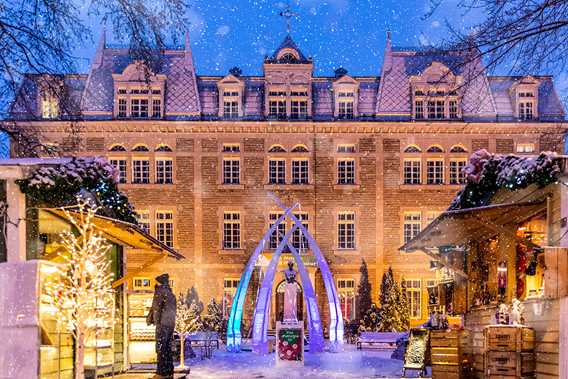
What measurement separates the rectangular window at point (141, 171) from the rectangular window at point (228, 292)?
5256 mm

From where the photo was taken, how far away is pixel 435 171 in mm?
33812

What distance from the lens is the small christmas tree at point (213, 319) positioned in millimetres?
30750

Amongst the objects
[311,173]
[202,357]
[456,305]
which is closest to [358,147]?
[311,173]

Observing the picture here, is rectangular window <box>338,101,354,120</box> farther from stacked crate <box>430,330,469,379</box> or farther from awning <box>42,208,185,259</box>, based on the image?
stacked crate <box>430,330,469,379</box>

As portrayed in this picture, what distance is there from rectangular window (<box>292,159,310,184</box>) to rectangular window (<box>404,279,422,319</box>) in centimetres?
590

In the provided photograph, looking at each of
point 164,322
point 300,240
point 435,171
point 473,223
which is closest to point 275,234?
point 300,240

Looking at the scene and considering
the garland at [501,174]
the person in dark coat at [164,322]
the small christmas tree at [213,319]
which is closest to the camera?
the garland at [501,174]

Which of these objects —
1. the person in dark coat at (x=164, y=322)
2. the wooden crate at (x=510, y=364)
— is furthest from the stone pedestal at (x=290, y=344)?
the wooden crate at (x=510, y=364)

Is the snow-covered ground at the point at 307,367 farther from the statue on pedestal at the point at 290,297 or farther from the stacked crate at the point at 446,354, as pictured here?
the stacked crate at the point at 446,354

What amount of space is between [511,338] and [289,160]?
23.1 meters

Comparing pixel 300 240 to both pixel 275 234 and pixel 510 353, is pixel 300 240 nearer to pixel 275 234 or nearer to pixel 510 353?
pixel 275 234

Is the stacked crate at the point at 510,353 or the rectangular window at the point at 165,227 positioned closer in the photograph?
the stacked crate at the point at 510,353

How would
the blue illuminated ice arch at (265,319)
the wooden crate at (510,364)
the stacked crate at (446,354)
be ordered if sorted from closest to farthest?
the wooden crate at (510,364)
the stacked crate at (446,354)
the blue illuminated ice arch at (265,319)

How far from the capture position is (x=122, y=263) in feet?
52.2
